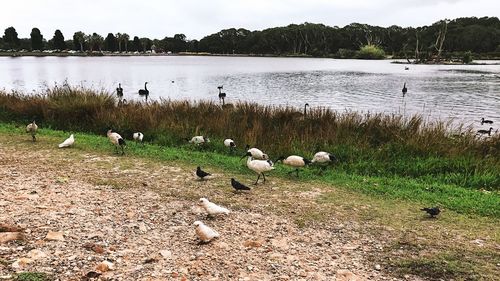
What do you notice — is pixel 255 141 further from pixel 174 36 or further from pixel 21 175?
pixel 174 36

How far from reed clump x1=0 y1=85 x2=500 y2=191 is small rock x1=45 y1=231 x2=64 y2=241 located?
728 centimetres

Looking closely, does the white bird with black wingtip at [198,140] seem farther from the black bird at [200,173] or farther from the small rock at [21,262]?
the small rock at [21,262]

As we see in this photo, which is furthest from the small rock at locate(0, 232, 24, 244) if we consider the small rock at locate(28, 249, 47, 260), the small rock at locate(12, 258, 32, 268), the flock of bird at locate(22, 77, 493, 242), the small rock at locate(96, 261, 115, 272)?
the flock of bird at locate(22, 77, 493, 242)

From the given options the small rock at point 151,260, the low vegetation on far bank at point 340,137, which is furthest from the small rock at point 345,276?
the low vegetation on far bank at point 340,137

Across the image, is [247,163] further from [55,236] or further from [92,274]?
[92,274]

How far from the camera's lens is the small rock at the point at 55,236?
5586 millimetres

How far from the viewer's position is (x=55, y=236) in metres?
5.66

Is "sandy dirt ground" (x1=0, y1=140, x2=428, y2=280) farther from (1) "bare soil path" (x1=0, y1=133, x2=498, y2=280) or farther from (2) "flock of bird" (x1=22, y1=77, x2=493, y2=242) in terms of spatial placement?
(2) "flock of bird" (x1=22, y1=77, x2=493, y2=242)

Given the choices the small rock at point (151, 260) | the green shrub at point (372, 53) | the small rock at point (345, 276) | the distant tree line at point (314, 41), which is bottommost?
the small rock at point (345, 276)

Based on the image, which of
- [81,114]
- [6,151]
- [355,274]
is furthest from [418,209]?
[81,114]

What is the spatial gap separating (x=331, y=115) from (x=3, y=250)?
470 inches

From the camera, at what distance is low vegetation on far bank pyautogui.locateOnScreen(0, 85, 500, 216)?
9492mm

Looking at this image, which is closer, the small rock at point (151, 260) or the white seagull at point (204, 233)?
the small rock at point (151, 260)

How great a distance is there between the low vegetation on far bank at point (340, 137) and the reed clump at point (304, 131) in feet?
0.09
